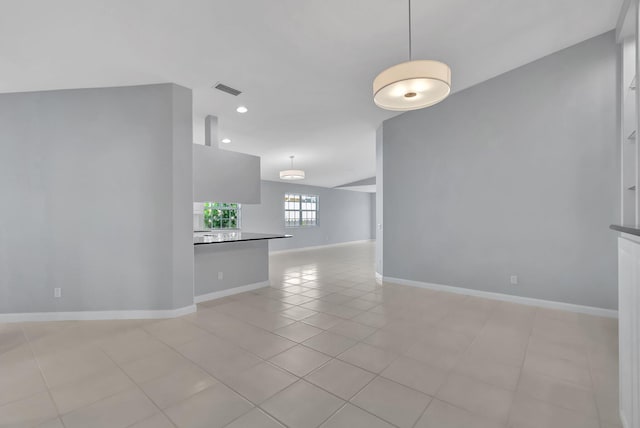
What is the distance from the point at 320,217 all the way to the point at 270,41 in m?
8.67

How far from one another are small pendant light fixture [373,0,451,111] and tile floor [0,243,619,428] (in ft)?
7.21

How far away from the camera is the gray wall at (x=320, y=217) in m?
9.20

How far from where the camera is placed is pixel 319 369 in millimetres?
2203

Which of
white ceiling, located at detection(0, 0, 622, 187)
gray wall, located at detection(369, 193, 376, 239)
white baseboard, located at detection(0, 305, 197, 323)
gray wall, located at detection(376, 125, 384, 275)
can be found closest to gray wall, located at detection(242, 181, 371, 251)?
gray wall, located at detection(369, 193, 376, 239)

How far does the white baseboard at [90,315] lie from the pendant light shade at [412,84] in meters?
3.36

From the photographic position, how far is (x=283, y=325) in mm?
3113

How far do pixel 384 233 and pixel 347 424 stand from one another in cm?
381

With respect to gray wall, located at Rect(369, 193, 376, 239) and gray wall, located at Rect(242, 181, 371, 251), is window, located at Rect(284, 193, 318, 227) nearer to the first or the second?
gray wall, located at Rect(242, 181, 371, 251)

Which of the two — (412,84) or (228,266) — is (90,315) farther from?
(412,84)

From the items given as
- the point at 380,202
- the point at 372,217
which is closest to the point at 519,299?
the point at 380,202

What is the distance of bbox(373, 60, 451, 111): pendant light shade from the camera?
2033 millimetres

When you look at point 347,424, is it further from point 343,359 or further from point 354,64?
A: point 354,64

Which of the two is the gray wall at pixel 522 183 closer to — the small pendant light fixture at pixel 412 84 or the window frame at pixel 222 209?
the small pendant light fixture at pixel 412 84

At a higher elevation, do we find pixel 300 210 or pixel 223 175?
pixel 223 175
